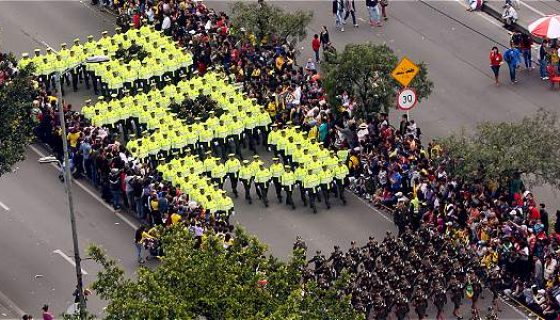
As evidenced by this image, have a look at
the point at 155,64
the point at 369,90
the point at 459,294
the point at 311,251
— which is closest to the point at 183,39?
the point at 155,64

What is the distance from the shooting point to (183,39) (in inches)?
2977

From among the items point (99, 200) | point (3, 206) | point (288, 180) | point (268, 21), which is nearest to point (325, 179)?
point (288, 180)

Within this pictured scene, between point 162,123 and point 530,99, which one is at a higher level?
point 530,99

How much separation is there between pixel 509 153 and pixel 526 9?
1718cm

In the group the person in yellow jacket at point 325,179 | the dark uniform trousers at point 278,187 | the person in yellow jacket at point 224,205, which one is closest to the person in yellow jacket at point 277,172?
the dark uniform trousers at point 278,187

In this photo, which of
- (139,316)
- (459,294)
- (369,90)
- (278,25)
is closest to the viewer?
(139,316)

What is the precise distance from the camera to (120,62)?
241 ft

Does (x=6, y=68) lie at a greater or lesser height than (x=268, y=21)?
lesser

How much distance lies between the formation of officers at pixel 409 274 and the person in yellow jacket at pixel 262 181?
543 cm

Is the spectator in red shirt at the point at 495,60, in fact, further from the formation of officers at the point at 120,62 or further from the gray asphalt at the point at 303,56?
the formation of officers at the point at 120,62

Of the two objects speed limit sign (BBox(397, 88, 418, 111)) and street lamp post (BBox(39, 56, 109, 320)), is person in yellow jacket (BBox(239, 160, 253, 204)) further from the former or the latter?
street lamp post (BBox(39, 56, 109, 320))

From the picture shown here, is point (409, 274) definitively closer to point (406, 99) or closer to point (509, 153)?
point (509, 153)

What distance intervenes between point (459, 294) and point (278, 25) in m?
17.2

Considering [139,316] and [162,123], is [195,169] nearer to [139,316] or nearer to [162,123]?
[162,123]
